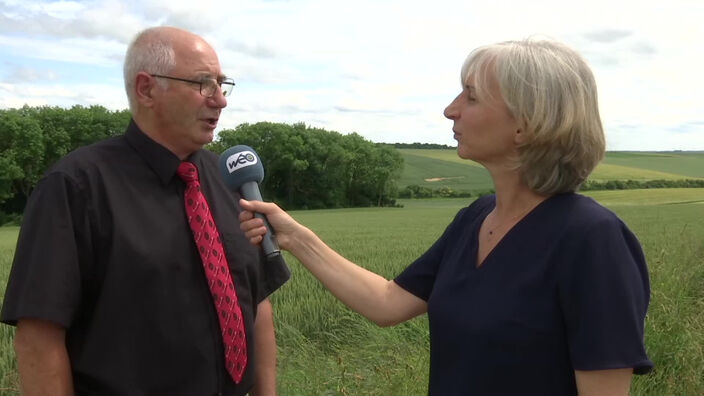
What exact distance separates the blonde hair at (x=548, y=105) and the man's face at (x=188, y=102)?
1002 mm

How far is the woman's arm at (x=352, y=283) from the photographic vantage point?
2471 millimetres

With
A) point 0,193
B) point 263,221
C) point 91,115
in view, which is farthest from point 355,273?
point 91,115

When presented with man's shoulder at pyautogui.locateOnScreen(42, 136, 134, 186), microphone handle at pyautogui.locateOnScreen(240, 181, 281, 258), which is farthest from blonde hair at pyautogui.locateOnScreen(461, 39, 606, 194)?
man's shoulder at pyautogui.locateOnScreen(42, 136, 134, 186)

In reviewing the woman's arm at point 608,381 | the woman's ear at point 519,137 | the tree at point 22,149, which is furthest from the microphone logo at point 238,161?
the tree at point 22,149

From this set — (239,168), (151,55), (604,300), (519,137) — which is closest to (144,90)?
(151,55)

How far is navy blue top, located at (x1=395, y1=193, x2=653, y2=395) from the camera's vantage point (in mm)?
1769

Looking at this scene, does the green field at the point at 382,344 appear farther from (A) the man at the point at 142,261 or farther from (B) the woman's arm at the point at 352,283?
(A) the man at the point at 142,261

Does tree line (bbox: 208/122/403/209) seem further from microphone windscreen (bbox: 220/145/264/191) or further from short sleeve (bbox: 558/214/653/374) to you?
short sleeve (bbox: 558/214/653/374)

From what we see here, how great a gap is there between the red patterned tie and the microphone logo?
0.56 feet

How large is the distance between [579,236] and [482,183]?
65.7m

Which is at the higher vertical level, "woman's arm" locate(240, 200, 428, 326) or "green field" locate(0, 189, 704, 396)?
"woman's arm" locate(240, 200, 428, 326)

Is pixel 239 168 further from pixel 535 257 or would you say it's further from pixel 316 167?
pixel 316 167

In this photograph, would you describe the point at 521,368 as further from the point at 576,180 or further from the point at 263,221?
the point at 263,221

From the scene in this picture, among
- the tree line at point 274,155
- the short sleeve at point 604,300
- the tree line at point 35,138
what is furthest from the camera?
the tree line at point 274,155
